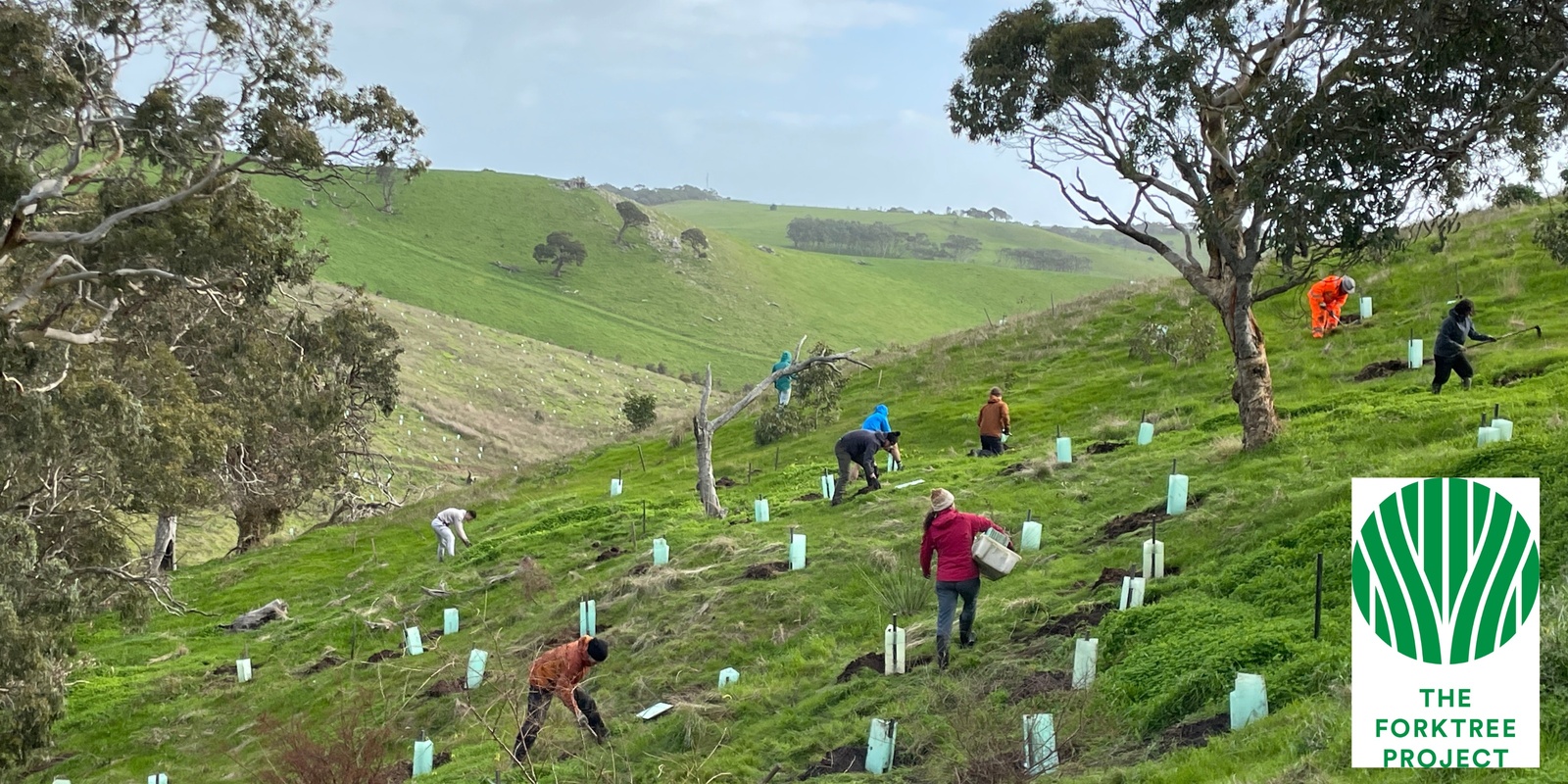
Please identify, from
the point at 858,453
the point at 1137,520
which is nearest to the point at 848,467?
the point at 858,453

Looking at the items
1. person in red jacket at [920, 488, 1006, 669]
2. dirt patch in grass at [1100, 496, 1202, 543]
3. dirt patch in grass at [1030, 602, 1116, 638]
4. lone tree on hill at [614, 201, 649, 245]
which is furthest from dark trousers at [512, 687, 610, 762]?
lone tree on hill at [614, 201, 649, 245]

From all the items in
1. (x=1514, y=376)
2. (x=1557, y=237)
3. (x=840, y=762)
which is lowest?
(x=840, y=762)

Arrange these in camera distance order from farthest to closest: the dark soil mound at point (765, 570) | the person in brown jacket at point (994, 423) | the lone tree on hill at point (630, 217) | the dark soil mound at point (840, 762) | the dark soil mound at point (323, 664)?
the lone tree on hill at point (630, 217)
the person in brown jacket at point (994, 423)
the dark soil mound at point (323, 664)
the dark soil mound at point (765, 570)
the dark soil mound at point (840, 762)

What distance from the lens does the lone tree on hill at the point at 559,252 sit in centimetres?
13888

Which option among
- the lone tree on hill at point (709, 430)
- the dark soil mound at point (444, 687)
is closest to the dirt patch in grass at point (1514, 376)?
the lone tree on hill at point (709, 430)

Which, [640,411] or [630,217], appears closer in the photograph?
[640,411]

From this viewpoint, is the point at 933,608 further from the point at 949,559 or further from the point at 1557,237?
the point at 1557,237

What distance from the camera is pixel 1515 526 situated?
8023 mm

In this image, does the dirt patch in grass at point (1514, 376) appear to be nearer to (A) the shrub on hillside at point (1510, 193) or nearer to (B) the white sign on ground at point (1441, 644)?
(A) the shrub on hillside at point (1510, 193)

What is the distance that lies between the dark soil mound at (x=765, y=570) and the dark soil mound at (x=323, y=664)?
820 cm

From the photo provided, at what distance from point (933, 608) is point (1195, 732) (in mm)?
6822

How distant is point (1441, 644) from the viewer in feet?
24.4

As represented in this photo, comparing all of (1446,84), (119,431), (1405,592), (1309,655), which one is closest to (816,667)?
(1309,655)

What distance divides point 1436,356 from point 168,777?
69.4 ft
